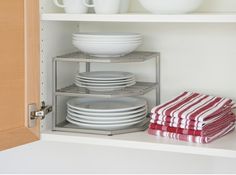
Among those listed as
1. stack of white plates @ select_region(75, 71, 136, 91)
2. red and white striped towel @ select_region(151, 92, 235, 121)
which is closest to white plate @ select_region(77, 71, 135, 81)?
stack of white plates @ select_region(75, 71, 136, 91)

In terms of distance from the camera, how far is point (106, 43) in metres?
1.57

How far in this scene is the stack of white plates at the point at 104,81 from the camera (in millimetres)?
1595

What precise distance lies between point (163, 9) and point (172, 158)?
2.04 feet

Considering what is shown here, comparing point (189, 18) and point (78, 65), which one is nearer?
point (189, 18)

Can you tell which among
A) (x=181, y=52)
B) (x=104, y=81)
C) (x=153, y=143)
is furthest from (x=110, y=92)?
(x=181, y=52)

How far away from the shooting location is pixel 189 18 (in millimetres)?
1412

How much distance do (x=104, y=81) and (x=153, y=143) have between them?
0.25 metres

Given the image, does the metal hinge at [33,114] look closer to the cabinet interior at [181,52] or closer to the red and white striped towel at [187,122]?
the cabinet interior at [181,52]

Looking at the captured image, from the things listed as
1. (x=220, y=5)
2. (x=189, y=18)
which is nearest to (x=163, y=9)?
(x=189, y=18)

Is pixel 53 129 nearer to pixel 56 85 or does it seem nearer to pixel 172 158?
pixel 56 85

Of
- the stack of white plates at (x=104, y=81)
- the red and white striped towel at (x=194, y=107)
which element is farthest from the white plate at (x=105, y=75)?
the red and white striped towel at (x=194, y=107)

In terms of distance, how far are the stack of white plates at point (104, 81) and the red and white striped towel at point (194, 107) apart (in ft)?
0.46

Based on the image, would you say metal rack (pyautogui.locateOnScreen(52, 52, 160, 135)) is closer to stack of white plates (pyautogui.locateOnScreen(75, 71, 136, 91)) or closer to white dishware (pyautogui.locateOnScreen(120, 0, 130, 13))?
stack of white plates (pyautogui.locateOnScreen(75, 71, 136, 91))

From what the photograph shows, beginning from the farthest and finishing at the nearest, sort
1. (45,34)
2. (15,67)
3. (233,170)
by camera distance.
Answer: (233,170) < (45,34) < (15,67)
